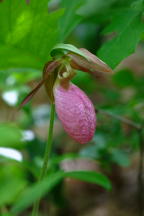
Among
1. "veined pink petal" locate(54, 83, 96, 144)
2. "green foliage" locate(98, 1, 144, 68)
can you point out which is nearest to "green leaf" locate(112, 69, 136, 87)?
"green foliage" locate(98, 1, 144, 68)

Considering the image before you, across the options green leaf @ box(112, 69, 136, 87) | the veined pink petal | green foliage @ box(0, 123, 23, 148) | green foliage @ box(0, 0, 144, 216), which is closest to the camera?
the veined pink petal

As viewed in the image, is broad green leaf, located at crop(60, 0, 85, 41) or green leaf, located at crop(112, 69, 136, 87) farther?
green leaf, located at crop(112, 69, 136, 87)

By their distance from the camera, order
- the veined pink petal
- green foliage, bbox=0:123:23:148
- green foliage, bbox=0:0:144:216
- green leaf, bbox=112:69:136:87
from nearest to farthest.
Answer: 1. the veined pink petal
2. green foliage, bbox=0:0:144:216
3. green foliage, bbox=0:123:23:148
4. green leaf, bbox=112:69:136:87

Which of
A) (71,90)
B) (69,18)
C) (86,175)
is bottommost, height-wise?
(86,175)

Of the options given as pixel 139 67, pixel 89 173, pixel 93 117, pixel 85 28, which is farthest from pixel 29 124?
pixel 139 67

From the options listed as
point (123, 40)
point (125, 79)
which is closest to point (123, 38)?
point (123, 40)

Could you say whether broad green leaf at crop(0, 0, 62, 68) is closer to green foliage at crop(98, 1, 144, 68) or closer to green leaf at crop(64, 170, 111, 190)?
green foliage at crop(98, 1, 144, 68)

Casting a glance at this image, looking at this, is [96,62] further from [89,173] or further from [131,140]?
[131,140]

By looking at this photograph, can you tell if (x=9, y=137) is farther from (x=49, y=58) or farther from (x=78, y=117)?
(x=78, y=117)
